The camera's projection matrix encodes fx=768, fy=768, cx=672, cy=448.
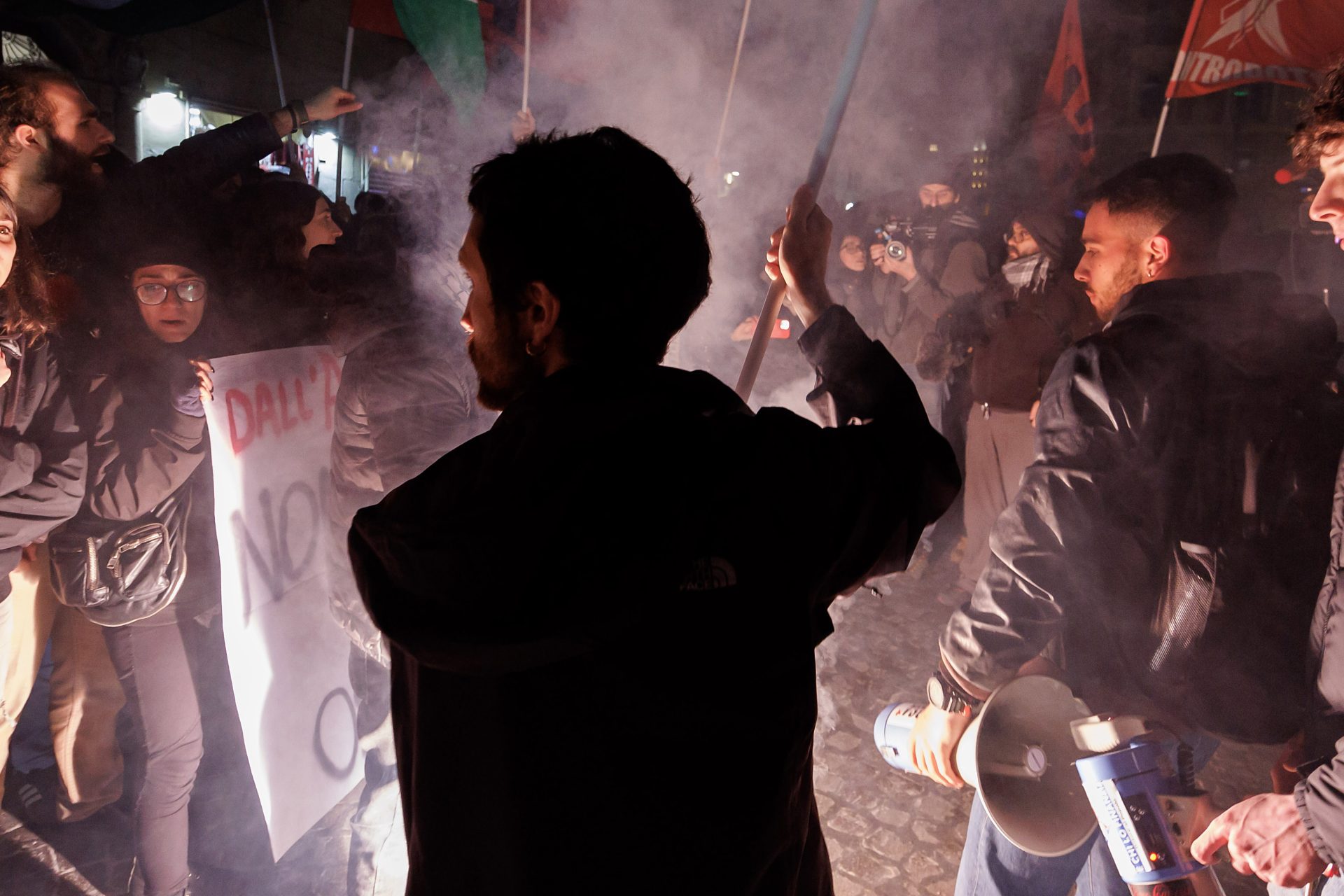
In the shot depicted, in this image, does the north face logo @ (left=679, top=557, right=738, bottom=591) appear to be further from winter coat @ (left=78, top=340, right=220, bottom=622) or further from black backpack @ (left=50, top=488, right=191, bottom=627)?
black backpack @ (left=50, top=488, right=191, bottom=627)

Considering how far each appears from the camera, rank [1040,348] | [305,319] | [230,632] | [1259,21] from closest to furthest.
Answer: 1. [230,632]
2. [305,319]
3. [1259,21]
4. [1040,348]

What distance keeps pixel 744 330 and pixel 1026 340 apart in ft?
4.89

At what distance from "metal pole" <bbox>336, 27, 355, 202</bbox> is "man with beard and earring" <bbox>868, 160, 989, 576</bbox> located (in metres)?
Result: 3.28

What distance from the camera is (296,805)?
7.91ft

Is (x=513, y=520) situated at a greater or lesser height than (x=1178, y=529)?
greater

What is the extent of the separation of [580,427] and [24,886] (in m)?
2.76

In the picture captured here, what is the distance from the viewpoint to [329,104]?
7.89 feet

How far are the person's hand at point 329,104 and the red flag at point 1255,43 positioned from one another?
3.37m

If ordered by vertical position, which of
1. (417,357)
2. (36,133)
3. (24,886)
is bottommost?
(24,886)

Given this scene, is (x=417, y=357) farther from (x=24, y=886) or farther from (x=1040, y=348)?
(x=1040, y=348)

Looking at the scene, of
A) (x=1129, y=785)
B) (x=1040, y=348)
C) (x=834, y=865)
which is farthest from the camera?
(x=1040, y=348)

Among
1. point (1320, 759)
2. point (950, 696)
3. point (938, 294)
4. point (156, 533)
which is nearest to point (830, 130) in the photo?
point (950, 696)

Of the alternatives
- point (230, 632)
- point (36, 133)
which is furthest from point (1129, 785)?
point (36, 133)

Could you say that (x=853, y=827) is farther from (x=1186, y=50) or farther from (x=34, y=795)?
(x=1186, y=50)
